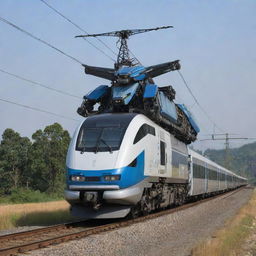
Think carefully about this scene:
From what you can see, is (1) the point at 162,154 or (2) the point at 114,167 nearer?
(2) the point at 114,167

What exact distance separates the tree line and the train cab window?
1853 inches

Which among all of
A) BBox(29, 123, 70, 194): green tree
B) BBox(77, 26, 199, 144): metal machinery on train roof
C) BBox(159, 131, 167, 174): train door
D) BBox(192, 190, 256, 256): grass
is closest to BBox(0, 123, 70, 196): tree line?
BBox(29, 123, 70, 194): green tree

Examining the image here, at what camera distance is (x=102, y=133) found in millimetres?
13547

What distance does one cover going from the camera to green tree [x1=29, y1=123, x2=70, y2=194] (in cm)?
6269

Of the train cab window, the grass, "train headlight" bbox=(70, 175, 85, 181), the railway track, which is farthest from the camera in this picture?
the train cab window

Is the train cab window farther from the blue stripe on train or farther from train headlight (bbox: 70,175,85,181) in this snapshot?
train headlight (bbox: 70,175,85,181)

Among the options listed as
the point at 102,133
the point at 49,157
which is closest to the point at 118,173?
the point at 102,133

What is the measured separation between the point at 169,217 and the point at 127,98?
441cm

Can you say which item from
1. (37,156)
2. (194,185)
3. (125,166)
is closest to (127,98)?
(125,166)

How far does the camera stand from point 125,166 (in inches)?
502

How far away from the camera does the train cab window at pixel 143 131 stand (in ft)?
44.6

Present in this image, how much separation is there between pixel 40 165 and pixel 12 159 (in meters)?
6.04

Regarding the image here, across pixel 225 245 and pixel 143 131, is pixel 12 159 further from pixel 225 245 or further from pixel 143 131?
pixel 225 245

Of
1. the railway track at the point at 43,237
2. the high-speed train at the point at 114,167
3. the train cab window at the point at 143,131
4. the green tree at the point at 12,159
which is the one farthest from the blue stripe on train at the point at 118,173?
the green tree at the point at 12,159
